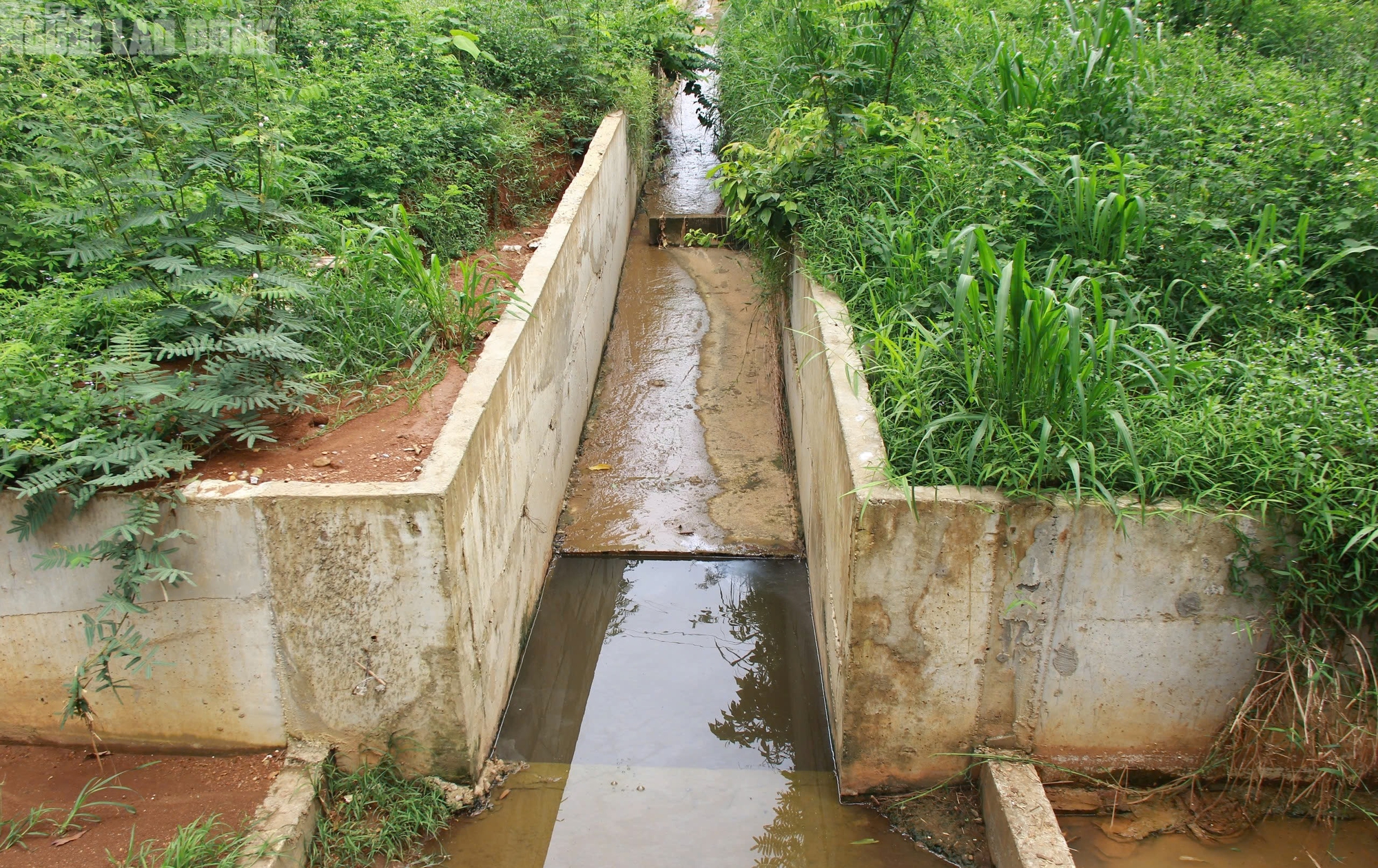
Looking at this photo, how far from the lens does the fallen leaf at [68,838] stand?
2.70 meters

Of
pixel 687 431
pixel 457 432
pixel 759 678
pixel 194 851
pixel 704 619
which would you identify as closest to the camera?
pixel 194 851

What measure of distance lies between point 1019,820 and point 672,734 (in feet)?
4.40

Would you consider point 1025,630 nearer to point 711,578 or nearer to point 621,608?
point 711,578

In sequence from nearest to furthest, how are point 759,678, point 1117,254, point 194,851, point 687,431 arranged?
point 194,851 < point 1117,254 < point 759,678 < point 687,431

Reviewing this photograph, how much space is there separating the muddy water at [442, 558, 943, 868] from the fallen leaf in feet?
3.59

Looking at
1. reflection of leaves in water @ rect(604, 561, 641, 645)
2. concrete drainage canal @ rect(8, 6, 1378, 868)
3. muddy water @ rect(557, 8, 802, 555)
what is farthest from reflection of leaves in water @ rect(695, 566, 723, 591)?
concrete drainage canal @ rect(8, 6, 1378, 868)

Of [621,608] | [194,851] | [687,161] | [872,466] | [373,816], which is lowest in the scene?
[621,608]

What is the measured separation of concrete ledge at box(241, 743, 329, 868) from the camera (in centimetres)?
270

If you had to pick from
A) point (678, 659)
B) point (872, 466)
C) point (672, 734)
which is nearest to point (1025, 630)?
point (872, 466)

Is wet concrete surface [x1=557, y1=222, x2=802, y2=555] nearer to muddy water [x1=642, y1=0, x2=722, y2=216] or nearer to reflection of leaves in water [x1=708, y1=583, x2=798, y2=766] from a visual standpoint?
reflection of leaves in water [x1=708, y1=583, x2=798, y2=766]

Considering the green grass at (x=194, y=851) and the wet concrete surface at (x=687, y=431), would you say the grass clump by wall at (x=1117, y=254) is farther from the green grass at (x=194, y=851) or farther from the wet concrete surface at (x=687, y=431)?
the green grass at (x=194, y=851)

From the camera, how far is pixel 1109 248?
3.83m

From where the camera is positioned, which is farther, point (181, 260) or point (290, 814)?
point (181, 260)

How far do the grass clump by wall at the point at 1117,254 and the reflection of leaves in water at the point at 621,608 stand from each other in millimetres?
1657
